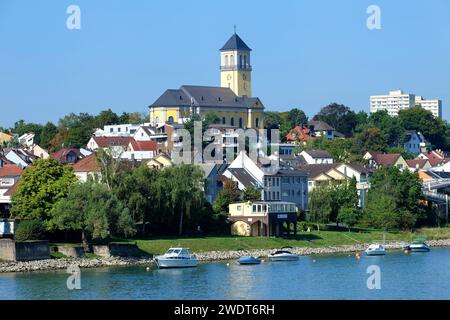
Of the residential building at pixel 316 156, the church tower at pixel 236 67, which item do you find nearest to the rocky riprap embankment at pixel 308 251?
the residential building at pixel 316 156

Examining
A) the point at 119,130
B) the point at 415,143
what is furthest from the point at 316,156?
the point at 415,143

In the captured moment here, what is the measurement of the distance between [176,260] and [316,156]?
194 feet

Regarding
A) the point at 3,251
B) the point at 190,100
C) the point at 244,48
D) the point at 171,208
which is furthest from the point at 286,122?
the point at 3,251

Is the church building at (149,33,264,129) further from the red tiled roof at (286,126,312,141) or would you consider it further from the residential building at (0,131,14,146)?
the residential building at (0,131,14,146)

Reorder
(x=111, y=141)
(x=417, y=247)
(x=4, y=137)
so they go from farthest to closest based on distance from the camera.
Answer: (x=4, y=137) < (x=111, y=141) < (x=417, y=247)

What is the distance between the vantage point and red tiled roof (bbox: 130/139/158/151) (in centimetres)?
10788

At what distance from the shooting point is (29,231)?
54.4 m

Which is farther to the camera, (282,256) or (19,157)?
(19,157)

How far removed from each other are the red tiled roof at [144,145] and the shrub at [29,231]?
52425 mm

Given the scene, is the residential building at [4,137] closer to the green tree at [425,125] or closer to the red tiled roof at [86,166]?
the green tree at [425,125]

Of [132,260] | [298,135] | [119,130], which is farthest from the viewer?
[298,135]

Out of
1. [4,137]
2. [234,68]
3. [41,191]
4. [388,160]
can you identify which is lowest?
[41,191]

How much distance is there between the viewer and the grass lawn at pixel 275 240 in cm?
5972

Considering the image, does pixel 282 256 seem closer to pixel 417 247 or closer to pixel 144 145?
pixel 417 247
